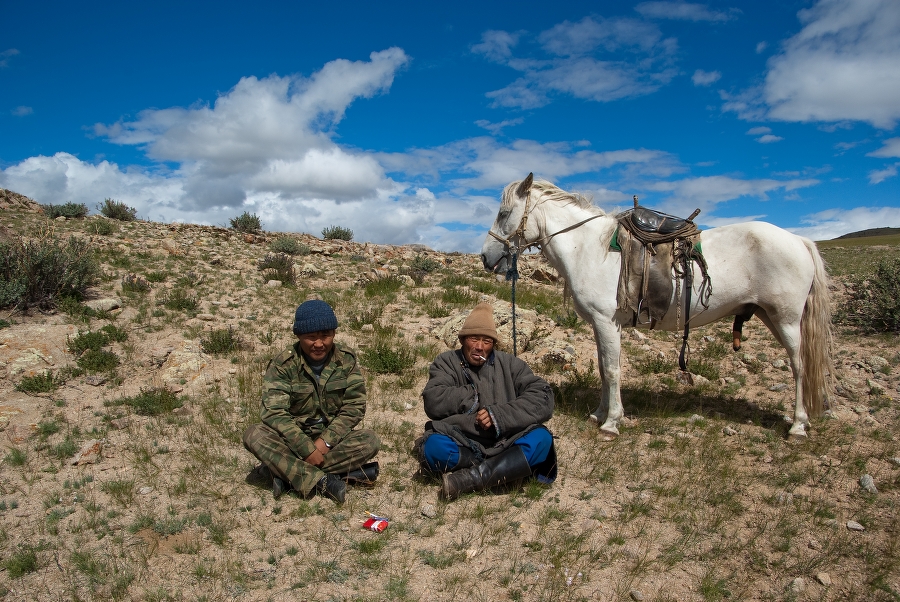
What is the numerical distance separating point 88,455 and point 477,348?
144 inches

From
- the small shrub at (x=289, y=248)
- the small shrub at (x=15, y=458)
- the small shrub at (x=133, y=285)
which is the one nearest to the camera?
the small shrub at (x=15, y=458)

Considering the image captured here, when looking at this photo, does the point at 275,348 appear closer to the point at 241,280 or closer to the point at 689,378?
the point at 241,280

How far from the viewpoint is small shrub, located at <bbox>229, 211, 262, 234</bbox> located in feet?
59.6

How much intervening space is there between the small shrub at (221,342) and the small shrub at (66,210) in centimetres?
1227

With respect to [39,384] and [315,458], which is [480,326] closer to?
[315,458]

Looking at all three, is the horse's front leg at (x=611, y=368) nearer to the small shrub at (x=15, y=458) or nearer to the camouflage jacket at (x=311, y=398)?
the camouflage jacket at (x=311, y=398)

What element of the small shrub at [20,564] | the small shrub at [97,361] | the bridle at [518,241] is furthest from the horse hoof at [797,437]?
the small shrub at [97,361]

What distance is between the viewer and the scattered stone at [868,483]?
3.95 m

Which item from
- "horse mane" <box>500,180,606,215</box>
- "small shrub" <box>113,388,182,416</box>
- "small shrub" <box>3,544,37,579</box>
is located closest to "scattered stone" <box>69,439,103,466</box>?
"small shrub" <box>113,388,182,416</box>

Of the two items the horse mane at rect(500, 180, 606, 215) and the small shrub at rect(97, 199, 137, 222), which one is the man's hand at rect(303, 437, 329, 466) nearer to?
the horse mane at rect(500, 180, 606, 215)

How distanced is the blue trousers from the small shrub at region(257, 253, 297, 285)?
7.76 m

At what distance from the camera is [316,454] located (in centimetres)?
395

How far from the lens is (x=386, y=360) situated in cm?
700

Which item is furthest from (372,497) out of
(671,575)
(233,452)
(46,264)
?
(46,264)
